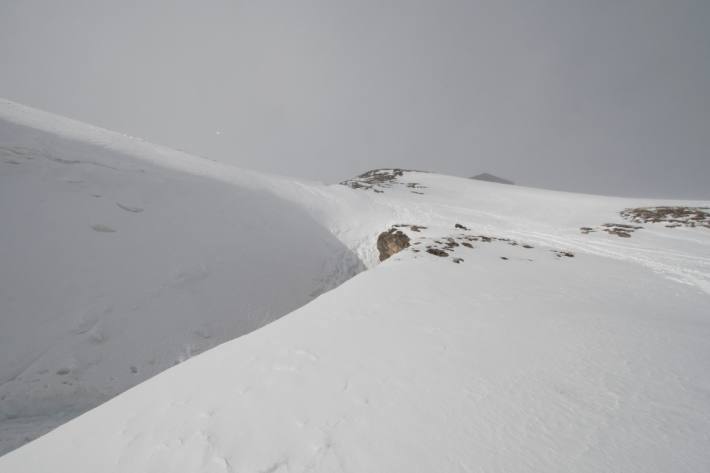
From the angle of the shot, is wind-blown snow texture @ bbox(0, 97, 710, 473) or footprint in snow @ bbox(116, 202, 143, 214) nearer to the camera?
wind-blown snow texture @ bbox(0, 97, 710, 473)

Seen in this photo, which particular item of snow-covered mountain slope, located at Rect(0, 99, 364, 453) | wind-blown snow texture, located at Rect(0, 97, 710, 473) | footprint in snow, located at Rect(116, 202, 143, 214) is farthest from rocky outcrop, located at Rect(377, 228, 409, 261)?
footprint in snow, located at Rect(116, 202, 143, 214)

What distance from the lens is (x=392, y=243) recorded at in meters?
11.6

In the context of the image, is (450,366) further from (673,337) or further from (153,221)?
(153,221)

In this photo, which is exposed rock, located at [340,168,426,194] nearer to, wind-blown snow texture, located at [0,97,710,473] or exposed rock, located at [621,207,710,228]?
exposed rock, located at [621,207,710,228]

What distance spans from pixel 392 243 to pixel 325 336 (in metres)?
8.29

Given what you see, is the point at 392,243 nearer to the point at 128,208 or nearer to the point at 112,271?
the point at 112,271

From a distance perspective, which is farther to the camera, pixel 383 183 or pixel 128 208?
pixel 383 183

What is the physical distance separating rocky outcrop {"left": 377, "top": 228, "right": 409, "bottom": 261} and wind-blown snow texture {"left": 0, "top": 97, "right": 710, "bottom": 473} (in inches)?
32.8

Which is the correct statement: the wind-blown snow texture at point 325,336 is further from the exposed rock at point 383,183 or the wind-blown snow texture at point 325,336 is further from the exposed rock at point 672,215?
the exposed rock at point 383,183

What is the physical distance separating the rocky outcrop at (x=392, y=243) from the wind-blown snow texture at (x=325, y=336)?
2.73 ft

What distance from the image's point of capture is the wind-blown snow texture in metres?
1.98

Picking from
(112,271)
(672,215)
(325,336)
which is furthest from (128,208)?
(672,215)

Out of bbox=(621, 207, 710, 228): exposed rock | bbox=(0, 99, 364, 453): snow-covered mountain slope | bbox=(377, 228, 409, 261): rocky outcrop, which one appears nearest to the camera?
bbox=(0, 99, 364, 453): snow-covered mountain slope

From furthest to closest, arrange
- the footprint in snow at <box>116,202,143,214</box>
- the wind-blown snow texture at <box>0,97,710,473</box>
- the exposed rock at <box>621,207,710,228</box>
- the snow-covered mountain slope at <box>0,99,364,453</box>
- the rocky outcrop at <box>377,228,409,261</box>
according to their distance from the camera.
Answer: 1. the exposed rock at <box>621,207,710,228</box>
2. the rocky outcrop at <box>377,228,409,261</box>
3. the footprint in snow at <box>116,202,143,214</box>
4. the snow-covered mountain slope at <box>0,99,364,453</box>
5. the wind-blown snow texture at <box>0,97,710,473</box>
